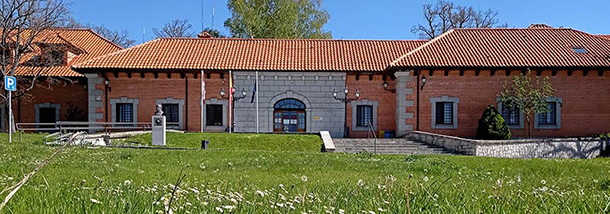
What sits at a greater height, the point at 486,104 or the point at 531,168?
the point at 486,104

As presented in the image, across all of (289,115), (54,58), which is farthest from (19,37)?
(289,115)

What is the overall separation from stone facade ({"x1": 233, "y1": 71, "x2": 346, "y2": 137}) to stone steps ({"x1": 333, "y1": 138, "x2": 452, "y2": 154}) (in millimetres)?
3781

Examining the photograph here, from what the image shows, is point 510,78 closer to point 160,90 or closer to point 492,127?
point 492,127

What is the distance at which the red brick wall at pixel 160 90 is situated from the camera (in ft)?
82.0

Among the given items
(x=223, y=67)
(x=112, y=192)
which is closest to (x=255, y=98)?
(x=223, y=67)

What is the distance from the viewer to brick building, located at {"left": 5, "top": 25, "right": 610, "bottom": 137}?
A: 23.4 m

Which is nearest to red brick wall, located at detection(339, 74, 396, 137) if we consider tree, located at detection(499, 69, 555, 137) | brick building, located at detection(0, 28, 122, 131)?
tree, located at detection(499, 69, 555, 137)

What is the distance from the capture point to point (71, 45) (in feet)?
90.4

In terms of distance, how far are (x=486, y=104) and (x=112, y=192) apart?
75.6ft

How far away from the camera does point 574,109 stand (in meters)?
23.5

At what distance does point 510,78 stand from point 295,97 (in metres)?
11.2

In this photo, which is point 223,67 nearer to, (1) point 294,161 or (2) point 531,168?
(1) point 294,161

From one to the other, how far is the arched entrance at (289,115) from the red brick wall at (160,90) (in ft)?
10.6

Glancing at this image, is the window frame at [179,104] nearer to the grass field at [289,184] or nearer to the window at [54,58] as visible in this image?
the grass field at [289,184]
